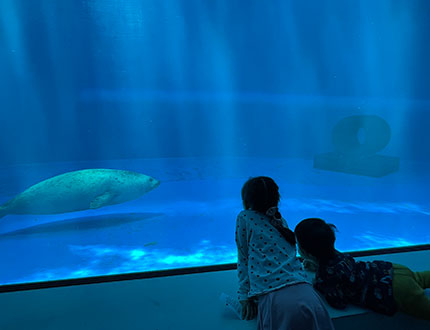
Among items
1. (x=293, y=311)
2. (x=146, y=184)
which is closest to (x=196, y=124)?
(x=146, y=184)

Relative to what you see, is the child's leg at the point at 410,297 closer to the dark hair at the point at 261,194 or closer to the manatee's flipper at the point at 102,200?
the dark hair at the point at 261,194

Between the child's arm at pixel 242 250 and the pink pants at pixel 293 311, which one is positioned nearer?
the pink pants at pixel 293 311

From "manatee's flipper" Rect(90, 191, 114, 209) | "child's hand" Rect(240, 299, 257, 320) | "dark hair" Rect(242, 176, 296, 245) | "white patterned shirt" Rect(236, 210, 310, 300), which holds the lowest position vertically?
"manatee's flipper" Rect(90, 191, 114, 209)

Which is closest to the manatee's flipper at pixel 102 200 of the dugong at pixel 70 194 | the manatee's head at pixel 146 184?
the dugong at pixel 70 194

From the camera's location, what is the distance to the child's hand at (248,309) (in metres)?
1.26

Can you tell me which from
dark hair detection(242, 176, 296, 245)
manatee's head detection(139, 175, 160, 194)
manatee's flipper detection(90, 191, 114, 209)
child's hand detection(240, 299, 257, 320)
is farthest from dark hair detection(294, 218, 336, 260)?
manatee's head detection(139, 175, 160, 194)

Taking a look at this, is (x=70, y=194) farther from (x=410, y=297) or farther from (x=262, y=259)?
(x=410, y=297)

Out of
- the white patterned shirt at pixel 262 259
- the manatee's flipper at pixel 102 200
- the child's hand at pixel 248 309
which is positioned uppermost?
the white patterned shirt at pixel 262 259

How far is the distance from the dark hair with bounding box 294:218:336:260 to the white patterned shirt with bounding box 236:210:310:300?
0.13 meters

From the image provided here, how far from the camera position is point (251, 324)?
4.05ft

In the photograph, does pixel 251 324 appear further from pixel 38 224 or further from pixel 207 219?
pixel 38 224

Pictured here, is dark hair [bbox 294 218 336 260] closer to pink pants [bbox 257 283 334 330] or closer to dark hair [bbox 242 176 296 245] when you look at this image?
dark hair [bbox 242 176 296 245]

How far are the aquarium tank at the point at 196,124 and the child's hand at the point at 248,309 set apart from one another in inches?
52.9

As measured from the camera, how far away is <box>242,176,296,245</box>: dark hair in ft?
4.37
